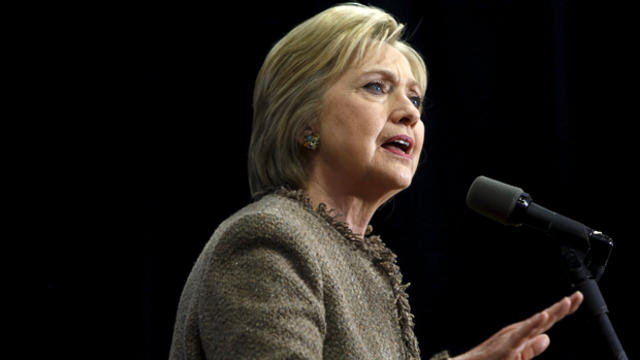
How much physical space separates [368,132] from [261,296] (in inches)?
18.9

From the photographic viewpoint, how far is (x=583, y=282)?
119 cm

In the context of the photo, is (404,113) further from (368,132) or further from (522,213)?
(522,213)

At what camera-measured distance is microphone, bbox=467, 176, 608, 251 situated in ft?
3.97

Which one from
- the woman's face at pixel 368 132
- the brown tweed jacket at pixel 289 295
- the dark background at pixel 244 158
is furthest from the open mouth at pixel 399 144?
the dark background at pixel 244 158

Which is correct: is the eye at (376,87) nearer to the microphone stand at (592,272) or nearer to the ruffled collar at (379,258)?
the ruffled collar at (379,258)

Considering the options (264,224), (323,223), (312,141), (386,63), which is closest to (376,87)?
(386,63)

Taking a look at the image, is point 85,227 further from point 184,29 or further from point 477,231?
point 477,231

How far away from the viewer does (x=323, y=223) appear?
137 cm

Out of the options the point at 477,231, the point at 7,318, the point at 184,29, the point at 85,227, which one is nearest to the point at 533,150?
the point at 477,231

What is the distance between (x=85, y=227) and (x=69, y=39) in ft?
1.72

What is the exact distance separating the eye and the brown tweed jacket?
0.28 metres

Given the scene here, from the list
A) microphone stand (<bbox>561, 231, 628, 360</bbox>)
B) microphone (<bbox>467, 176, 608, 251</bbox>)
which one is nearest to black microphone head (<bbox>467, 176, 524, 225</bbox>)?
microphone (<bbox>467, 176, 608, 251</bbox>)

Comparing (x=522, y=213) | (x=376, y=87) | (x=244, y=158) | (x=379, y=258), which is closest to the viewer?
(x=522, y=213)

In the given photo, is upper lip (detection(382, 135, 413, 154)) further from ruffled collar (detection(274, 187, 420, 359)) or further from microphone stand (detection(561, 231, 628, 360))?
microphone stand (detection(561, 231, 628, 360))
